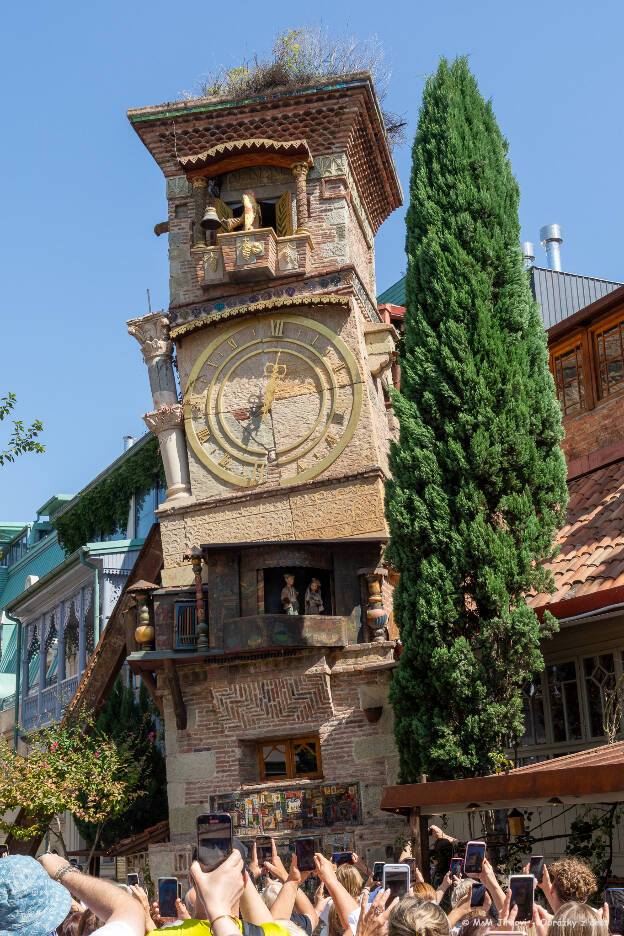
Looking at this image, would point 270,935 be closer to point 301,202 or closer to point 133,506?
point 301,202

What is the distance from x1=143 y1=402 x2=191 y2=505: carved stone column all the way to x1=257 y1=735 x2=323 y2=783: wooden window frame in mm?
3848

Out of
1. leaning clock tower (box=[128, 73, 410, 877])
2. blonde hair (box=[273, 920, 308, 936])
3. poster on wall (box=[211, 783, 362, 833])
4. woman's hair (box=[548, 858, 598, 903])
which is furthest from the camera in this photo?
leaning clock tower (box=[128, 73, 410, 877])

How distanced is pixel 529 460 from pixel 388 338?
446 cm

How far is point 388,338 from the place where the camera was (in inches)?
703

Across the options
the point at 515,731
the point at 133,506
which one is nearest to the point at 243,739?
the point at 515,731

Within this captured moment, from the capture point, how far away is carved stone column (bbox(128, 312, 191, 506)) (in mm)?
17844

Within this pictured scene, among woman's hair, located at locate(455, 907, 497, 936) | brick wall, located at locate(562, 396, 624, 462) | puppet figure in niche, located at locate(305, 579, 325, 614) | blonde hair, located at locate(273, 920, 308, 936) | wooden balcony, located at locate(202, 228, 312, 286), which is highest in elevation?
wooden balcony, located at locate(202, 228, 312, 286)

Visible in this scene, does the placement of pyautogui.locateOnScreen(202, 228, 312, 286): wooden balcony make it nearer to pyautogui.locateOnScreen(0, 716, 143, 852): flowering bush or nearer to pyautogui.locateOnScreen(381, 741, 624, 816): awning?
pyautogui.locateOnScreen(0, 716, 143, 852): flowering bush

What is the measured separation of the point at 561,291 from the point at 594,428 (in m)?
7.77

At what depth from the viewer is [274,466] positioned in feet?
56.6

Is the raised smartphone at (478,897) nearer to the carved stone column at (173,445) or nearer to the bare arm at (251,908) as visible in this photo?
the bare arm at (251,908)

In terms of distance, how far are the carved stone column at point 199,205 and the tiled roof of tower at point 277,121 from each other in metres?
0.50

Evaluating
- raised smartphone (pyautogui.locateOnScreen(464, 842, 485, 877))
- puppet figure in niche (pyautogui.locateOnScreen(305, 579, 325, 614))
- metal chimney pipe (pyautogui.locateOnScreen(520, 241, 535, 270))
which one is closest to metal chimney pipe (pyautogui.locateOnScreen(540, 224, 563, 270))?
metal chimney pipe (pyautogui.locateOnScreen(520, 241, 535, 270))

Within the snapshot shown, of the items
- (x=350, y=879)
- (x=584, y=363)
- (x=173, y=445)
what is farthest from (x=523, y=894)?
(x=173, y=445)
